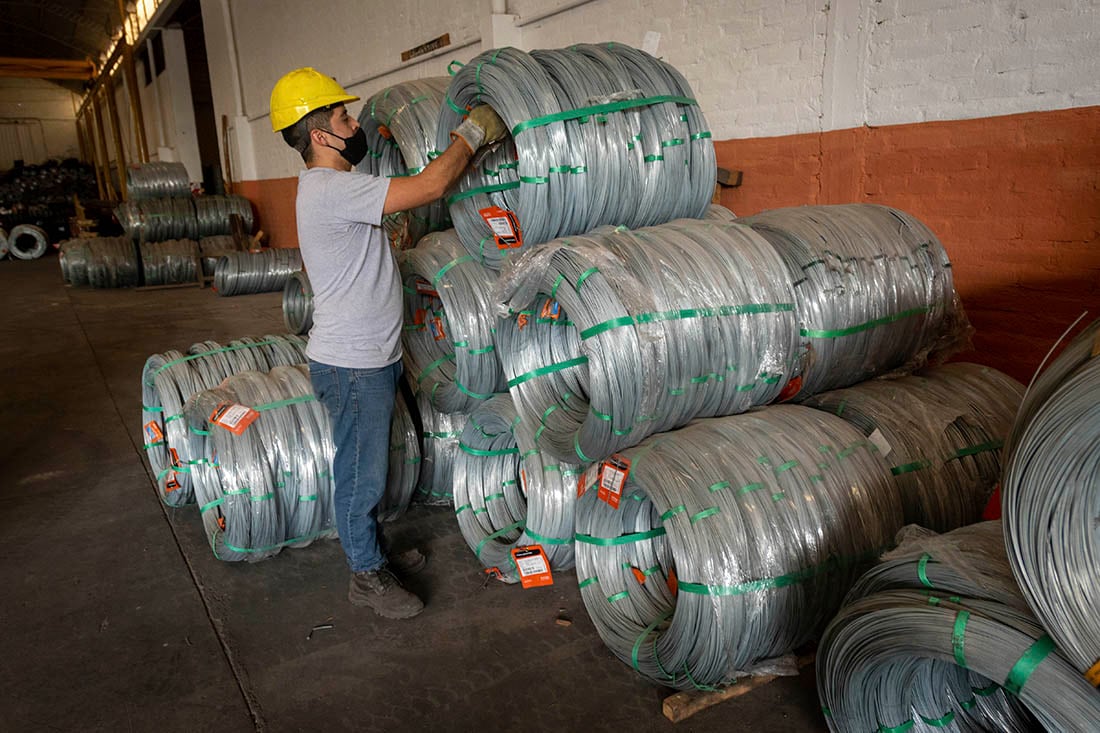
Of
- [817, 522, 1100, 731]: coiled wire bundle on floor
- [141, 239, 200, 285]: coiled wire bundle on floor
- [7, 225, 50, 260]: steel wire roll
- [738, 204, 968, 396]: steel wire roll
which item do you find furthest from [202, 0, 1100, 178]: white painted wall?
[7, 225, 50, 260]: steel wire roll

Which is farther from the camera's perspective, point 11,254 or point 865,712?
point 11,254

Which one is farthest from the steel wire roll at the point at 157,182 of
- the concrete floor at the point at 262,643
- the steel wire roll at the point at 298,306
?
the concrete floor at the point at 262,643

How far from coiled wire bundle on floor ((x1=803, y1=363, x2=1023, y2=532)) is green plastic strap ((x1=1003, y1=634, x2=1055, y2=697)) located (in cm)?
106

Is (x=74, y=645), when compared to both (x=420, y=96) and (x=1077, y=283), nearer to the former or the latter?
(x=420, y=96)

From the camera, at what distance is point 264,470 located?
10.6 feet

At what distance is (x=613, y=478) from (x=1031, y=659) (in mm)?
1307

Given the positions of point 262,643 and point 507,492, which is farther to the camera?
point 507,492

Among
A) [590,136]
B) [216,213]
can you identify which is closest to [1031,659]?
[590,136]

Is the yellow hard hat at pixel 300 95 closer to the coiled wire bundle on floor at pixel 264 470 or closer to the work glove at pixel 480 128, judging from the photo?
the work glove at pixel 480 128

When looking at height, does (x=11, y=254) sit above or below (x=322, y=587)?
above

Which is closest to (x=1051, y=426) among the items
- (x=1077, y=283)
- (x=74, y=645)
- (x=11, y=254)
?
(x=1077, y=283)

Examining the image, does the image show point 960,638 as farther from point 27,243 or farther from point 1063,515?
point 27,243

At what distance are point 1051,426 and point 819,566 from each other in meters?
0.95

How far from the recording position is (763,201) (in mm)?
4293
